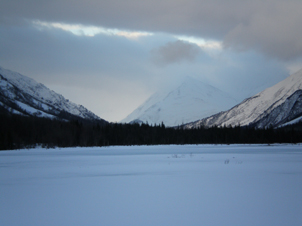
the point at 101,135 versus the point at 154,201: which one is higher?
the point at 101,135

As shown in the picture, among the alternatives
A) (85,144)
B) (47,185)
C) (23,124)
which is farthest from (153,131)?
(47,185)

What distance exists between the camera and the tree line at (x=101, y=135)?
133250 millimetres

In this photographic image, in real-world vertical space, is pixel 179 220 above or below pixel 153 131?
below

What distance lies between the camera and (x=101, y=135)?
6299 inches

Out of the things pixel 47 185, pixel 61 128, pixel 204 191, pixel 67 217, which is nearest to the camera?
pixel 67 217

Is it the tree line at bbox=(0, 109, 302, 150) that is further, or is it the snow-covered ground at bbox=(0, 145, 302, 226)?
the tree line at bbox=(0, 109, 302, 150)

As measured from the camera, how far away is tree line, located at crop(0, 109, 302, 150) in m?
133

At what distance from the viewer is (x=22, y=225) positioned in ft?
40.3

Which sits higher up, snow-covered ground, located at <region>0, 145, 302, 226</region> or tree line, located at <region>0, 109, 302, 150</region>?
tree line, located at <region>0, 109, 302, 150</region>

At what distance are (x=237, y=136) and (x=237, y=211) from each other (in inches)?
7134

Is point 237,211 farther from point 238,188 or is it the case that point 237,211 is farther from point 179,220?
point 238,188

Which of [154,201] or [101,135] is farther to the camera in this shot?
[101,135]

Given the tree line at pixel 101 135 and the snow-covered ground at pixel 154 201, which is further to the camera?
the tree line at pixel 101 135

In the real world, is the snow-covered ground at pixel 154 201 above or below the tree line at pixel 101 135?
below
